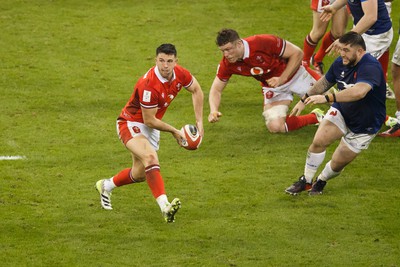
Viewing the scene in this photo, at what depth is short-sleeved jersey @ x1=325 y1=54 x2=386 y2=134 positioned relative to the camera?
39.3ft

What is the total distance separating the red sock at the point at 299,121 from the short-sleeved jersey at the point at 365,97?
1.98 meters

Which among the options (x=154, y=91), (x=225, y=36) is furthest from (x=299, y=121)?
(x=154, y=91)

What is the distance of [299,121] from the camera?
577 inches

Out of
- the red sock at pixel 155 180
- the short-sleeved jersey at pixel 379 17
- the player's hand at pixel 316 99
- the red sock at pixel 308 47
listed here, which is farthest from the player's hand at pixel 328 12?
the red sock at pixel 155 180

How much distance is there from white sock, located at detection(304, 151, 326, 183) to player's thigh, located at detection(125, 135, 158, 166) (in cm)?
198

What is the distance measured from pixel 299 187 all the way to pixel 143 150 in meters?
2.09

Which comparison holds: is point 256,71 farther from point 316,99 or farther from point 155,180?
point 155,180

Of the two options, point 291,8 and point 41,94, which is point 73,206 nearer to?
point 41,94

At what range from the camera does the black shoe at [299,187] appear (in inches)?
502

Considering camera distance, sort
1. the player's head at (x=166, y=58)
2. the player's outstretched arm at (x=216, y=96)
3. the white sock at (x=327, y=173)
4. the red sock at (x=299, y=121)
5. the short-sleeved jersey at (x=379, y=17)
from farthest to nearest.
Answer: the short-sleeved jersey at (x=379, y=17)
the red sock at (x=299, y=121)
the player's outstretched arm at (x=216, y=96)
the white sock at (x=327, y=173)
the player's head at (x=166, y=58)

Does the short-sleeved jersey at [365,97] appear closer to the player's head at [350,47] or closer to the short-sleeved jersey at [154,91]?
the player's head at [350,47]

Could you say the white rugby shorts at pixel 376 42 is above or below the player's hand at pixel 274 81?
above

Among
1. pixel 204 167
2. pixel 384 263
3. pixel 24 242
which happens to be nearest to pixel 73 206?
pixel 24 242

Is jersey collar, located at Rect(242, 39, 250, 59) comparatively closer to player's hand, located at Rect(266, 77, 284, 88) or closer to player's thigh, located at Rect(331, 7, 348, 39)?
player's hand, located at Rect(266, 77, 284, 88)
